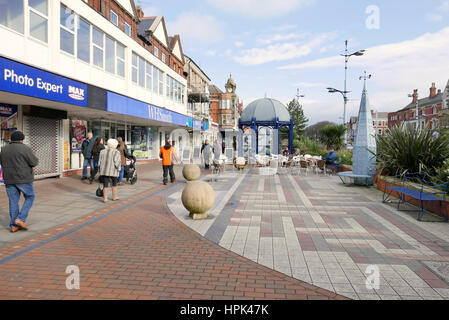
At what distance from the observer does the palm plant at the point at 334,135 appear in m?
21.0

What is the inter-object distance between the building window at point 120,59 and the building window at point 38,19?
214 inches

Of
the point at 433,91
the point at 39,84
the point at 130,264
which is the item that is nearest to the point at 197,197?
the point at 130,264

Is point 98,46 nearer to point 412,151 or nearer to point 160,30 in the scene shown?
point 160,30

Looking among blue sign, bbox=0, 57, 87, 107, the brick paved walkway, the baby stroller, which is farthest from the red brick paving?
the baby stroller

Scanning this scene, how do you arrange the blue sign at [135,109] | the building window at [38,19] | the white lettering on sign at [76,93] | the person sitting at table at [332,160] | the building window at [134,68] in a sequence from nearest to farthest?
1. the building window at [38,19]
2. the white lettering on sign at [76,93]
3. the blue sign at [135,109]
4. the person sitting at table at [332,160]
5. the building window at [134,68]

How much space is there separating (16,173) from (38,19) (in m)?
7.37

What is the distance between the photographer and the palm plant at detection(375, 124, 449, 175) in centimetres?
944

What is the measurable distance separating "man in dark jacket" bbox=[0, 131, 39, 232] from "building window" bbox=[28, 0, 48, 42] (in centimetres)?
651

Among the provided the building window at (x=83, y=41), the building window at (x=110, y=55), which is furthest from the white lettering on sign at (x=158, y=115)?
the building window at (x=83, y=41)

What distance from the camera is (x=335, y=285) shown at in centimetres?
358

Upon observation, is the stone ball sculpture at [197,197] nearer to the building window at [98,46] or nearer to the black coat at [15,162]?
the black coat at [15,162]

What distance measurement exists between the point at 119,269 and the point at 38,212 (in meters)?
4.10

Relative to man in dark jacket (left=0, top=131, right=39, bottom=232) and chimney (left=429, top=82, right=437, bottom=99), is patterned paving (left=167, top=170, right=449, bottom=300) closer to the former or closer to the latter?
man in dark jacket (left=0, top=131, right=39, bottom=232)

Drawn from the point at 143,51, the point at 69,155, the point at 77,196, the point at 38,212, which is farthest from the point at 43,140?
the point at 143,51
